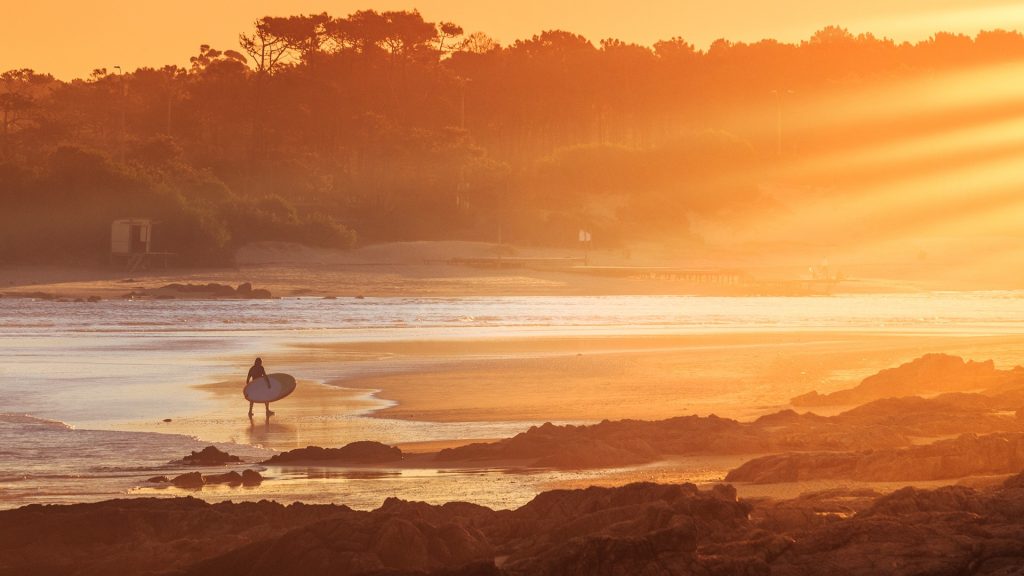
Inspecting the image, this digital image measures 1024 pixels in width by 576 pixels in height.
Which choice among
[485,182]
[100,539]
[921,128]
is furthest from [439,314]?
[921,128]

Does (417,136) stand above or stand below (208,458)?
above

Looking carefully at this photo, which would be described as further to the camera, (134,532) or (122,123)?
(122,123)

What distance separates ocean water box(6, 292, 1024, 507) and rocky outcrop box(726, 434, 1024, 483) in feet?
7.02

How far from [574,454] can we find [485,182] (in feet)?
249

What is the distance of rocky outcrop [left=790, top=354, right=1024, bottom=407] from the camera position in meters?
20.4

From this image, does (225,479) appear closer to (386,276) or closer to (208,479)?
(208,479)

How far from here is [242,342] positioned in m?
35.0

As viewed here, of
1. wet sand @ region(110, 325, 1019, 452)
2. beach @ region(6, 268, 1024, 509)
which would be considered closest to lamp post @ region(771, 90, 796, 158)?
beach @ region(6, 268, 1024, 509)

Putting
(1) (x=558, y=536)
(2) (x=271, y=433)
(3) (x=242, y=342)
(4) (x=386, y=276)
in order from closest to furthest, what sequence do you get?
(1) (x=558, y=536) → (2) (x=271, y=433) → (3) (x=242, y=342) → (4) (x=386, y=276)

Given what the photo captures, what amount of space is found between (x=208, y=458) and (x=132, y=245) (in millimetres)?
54063

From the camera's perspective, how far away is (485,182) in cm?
8975

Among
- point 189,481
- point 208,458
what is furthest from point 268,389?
point 189,481

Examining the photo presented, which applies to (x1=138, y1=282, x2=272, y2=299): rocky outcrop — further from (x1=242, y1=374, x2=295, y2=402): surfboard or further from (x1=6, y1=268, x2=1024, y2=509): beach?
(x1=242, y1=374, x2=295, y2=402): surfboard

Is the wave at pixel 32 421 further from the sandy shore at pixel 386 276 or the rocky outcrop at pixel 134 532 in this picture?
the sandy shore at pixel 386 276
